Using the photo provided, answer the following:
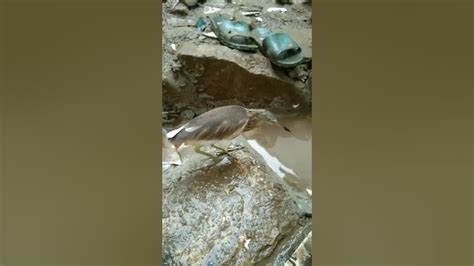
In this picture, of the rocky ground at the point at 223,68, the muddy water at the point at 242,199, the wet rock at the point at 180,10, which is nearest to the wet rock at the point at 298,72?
the rocky ground at the point at 223,68

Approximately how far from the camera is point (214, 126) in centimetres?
180

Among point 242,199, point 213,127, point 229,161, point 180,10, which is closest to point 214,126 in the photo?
point 213,127

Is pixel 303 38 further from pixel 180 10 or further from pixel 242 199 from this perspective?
Answer: pixel 242 199

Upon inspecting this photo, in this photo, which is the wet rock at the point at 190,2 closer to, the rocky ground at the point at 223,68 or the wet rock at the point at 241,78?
the rocky ground at the point at 223,68

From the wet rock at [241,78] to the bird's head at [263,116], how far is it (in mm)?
36

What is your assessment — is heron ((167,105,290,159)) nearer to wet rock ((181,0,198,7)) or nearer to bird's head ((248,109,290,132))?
bird's head ((248,109,290,132))

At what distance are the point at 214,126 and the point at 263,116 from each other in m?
0.18

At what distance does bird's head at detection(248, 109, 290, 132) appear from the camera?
182 centimetres

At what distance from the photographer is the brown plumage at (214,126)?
1799mm

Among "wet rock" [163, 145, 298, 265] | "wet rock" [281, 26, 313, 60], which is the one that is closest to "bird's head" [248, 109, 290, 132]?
"wet rock" [163, 145, 298, 265]

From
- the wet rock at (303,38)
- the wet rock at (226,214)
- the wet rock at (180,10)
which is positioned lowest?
the wet rock at (226,214)
